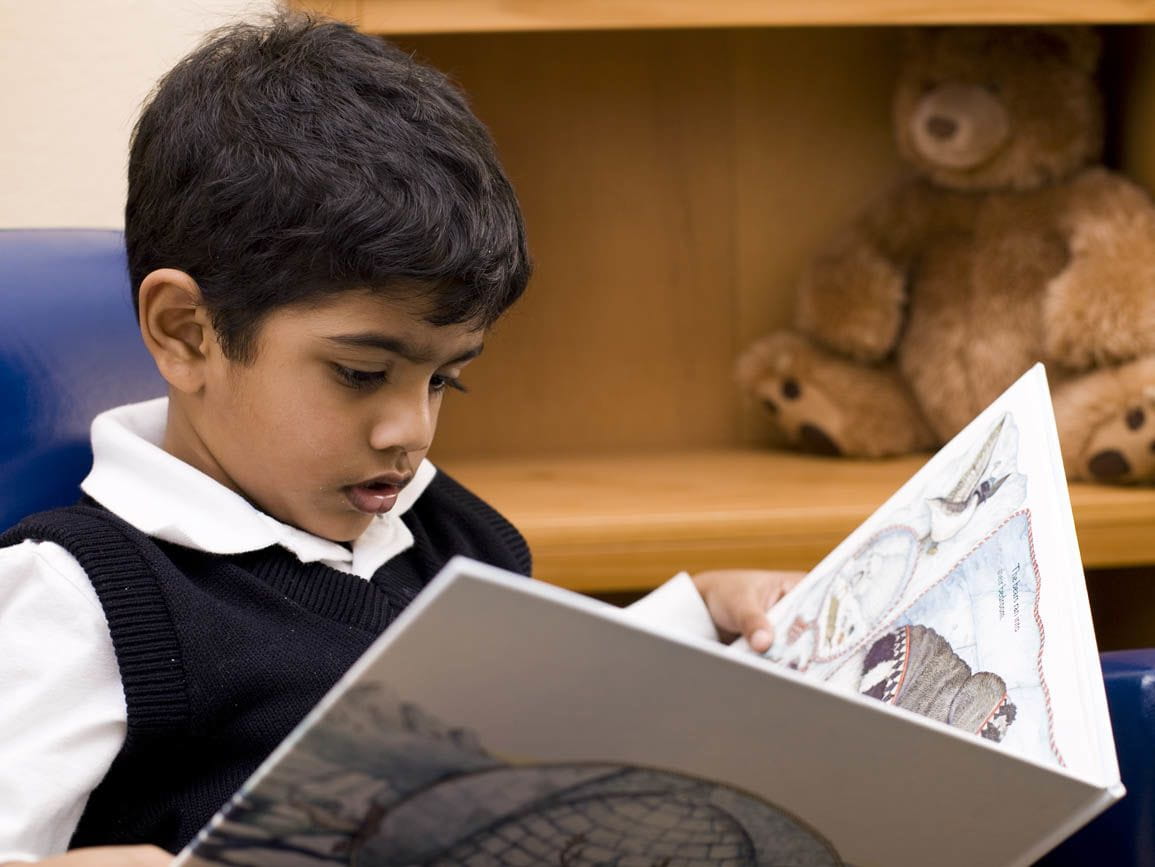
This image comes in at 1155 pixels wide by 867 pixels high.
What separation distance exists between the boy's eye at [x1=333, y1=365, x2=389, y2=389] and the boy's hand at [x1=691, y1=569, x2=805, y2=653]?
244mm

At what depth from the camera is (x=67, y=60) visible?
3.30ft

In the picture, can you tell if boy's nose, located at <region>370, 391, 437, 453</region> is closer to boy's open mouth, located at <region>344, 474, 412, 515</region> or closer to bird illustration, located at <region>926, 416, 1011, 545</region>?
boy's open mouth, located at <region>344, 474, 412, 515</region>

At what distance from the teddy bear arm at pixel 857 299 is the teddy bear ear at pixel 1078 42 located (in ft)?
0.72

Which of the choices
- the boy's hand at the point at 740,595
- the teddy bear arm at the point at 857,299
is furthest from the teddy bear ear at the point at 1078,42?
the boy's hand at the point at 740,595

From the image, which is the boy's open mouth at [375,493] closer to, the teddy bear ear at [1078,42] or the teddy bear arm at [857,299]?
the teddy bear arm at [857,299]

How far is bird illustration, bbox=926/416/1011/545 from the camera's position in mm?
554

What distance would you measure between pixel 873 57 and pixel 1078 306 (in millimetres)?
345

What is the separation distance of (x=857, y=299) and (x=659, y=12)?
0.35 metres

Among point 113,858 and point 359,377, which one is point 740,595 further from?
point 113,858

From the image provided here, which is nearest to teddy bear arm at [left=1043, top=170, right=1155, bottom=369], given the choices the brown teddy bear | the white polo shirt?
the brown teddy bear

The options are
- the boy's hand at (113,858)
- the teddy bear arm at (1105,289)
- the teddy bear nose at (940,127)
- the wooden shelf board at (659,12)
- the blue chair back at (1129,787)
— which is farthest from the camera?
the teddy bear nose at (940,127)

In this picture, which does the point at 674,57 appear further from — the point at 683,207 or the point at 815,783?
the point at 815,783

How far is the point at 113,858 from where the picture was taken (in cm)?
43

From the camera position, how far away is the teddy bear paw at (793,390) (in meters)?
1.15
